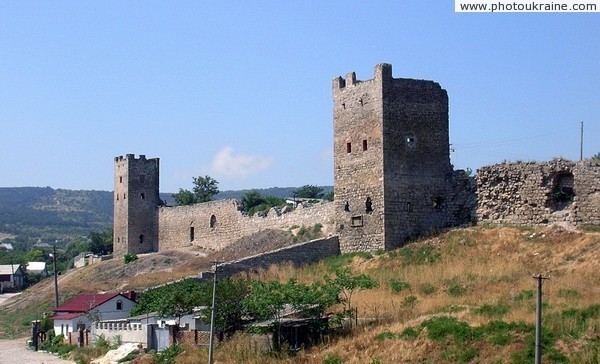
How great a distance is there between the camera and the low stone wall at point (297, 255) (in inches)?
1320

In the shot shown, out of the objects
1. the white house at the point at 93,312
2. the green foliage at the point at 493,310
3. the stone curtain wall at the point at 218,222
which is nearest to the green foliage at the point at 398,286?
the green foliage at the point at 493,310


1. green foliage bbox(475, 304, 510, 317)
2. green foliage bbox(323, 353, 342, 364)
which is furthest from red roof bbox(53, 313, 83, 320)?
green foliage bbox(475, 304, 510, 317)

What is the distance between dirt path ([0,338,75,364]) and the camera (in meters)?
31.1

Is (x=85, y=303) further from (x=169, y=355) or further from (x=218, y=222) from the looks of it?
(x=218, y=222)

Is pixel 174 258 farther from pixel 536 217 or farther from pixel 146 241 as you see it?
pixel 536 217

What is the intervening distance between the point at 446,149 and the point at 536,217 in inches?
173

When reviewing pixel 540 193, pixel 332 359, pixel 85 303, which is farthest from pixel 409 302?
pixel 85 303

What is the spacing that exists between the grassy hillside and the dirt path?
24.1ft

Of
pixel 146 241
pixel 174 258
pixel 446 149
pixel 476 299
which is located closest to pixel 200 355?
pixel 476 299

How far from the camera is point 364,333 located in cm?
2327

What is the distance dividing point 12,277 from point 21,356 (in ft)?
158

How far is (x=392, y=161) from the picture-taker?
31953 mm

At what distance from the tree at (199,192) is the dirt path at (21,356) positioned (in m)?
34.8

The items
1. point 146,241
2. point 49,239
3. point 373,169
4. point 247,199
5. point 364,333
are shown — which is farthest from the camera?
point 49,239
